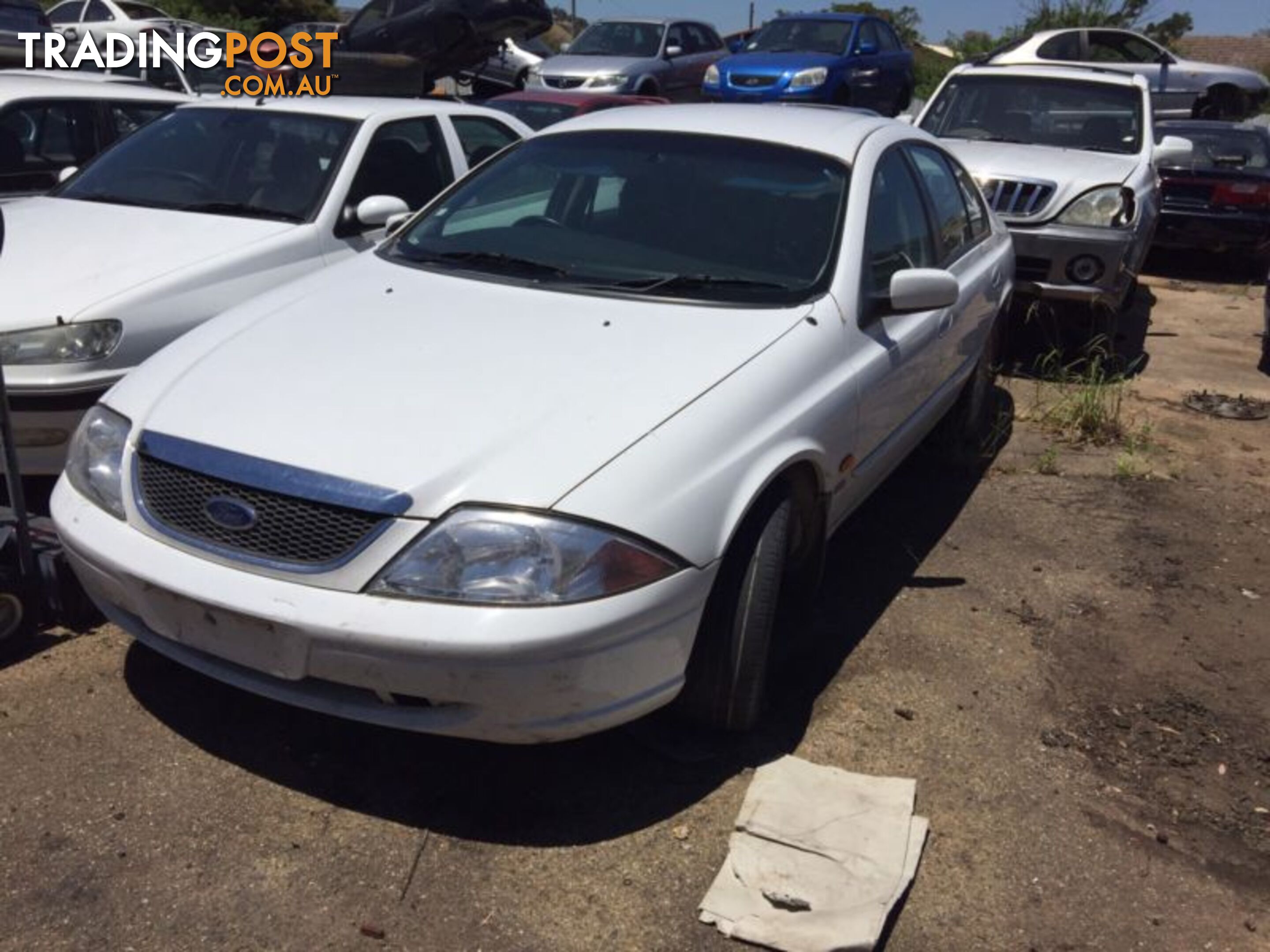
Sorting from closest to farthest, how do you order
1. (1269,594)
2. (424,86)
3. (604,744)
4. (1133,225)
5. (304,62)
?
(604,744), (1269,594), (1133,225), (304,62), (424,86)

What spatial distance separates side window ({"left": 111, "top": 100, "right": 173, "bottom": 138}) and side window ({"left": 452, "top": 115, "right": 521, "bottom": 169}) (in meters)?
1.76

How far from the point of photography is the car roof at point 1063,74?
863 centimetres

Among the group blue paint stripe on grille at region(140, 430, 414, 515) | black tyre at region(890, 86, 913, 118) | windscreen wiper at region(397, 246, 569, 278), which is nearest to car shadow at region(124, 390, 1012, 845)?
blue paint stripe on grille at region(140, 430, 414, 515)

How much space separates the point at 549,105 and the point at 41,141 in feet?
14.5

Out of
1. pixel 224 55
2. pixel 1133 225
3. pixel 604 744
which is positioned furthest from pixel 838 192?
pixel 224 55

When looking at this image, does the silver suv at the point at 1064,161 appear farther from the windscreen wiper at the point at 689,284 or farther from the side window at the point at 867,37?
the side window at the point at 867,37

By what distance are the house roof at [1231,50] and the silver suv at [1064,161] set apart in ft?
113

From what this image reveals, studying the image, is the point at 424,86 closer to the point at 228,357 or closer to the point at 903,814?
the point at 228,357

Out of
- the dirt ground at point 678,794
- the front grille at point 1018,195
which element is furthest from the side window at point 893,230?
the front grille at point 1018,195

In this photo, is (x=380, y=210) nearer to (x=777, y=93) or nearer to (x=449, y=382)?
(x=449, y=382)

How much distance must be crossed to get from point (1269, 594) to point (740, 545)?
2462 mm

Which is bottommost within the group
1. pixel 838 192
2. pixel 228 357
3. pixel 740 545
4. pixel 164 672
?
pixel 164 672

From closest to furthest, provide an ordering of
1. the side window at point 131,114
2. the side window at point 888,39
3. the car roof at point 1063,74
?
the side window at point 131,114 → the car roof at point 1063,74 → the side window at point 888,39

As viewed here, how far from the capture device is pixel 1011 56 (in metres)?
11.9
